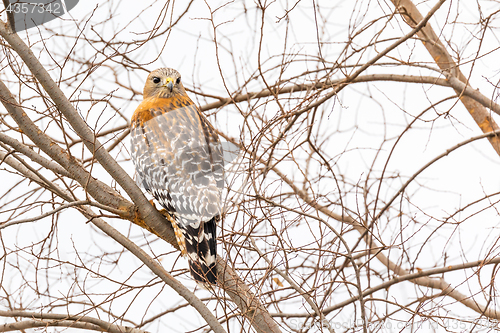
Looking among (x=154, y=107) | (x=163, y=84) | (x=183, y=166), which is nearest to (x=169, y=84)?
(x=163, y=84)

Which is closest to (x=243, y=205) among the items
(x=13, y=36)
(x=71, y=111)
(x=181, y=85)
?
(x=71, y=111)

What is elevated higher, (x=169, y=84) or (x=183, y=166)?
(x=169, y=84)

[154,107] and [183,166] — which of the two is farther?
[154,107]

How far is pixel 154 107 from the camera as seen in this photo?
3.96m

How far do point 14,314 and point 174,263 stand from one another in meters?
1.04

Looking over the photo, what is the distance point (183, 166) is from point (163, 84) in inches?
35.1

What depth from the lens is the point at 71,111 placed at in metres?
2.81

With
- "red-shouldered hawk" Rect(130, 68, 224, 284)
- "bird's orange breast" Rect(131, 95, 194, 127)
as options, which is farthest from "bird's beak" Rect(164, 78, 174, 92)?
"bird's orange breast" Rect(131, 95, 194, 127)

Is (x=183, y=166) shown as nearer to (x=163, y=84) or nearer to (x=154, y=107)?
(x=154, y=107)

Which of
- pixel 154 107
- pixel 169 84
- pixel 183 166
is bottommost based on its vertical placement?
pixel 183 166

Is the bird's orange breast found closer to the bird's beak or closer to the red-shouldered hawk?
the red-shouldered hawk

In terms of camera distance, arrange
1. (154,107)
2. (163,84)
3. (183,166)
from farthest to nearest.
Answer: (163,84) → (154,107) → (183,166)

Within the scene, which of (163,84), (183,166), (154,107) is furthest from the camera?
(163,84)

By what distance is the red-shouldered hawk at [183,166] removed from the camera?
10.6 feet
